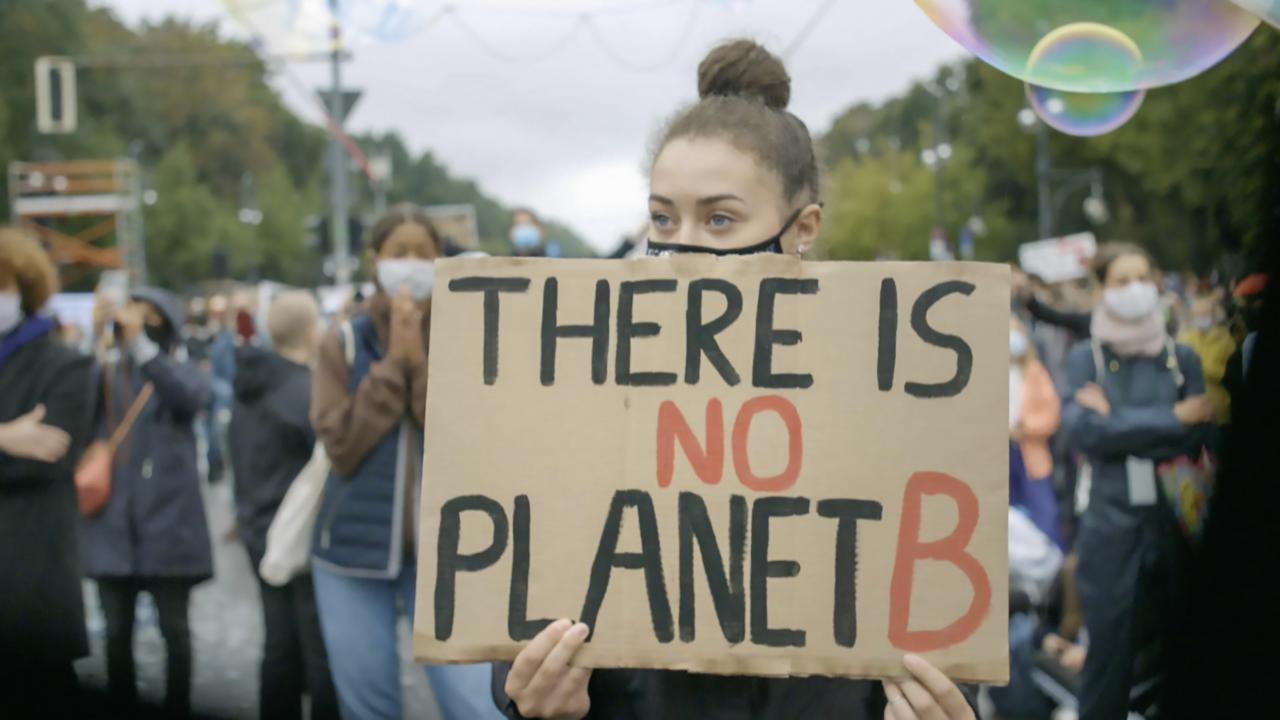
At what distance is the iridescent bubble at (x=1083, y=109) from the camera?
12.0 feet

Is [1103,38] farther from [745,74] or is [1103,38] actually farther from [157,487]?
[157,487]

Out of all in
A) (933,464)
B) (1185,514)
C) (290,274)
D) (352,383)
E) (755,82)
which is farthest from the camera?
(290,274)

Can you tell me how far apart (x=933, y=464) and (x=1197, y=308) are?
299 inches

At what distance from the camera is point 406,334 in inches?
148

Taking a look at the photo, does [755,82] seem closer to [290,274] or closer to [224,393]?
[224,393]

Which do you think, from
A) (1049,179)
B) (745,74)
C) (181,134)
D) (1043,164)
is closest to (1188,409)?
(745,74)

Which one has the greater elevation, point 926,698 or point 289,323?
point 289,323

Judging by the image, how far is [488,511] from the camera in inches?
73.0

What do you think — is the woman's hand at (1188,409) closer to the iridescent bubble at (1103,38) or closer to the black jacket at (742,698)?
the iridescent bubble at (1103,38)

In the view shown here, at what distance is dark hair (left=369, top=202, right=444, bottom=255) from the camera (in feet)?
13.5

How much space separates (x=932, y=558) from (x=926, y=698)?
7.8 inches

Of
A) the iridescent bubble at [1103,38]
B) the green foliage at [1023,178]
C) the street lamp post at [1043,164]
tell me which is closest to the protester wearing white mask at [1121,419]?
the iridescent bubble at [1103,38]

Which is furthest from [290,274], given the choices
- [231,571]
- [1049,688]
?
[1049,688]

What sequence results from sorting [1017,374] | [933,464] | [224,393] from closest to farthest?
1. [933,464]
2. [1017,374]
3. [224,393]
